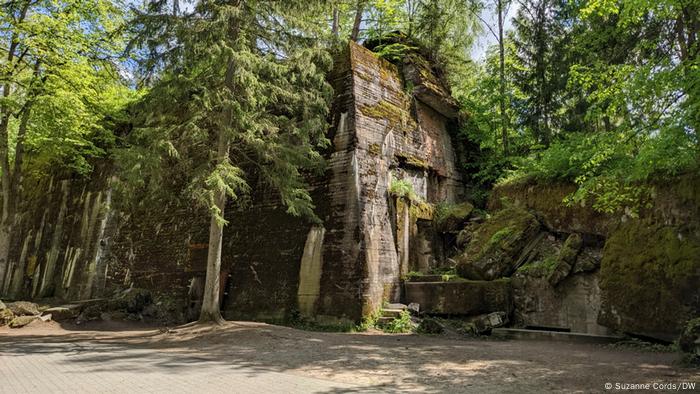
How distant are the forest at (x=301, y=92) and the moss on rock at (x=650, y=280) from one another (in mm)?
659

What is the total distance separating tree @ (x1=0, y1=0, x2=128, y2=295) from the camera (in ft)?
47.0

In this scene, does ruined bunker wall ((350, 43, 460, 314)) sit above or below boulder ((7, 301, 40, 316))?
above

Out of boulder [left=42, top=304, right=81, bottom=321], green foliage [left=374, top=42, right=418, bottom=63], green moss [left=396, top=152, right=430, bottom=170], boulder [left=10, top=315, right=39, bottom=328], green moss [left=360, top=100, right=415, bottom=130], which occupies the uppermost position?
green foliage [left=374, top=42, right=418, bottom=63]

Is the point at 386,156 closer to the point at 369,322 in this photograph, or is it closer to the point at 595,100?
the point at 369,322

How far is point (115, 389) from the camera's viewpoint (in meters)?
5.13

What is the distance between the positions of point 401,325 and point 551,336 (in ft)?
10.7

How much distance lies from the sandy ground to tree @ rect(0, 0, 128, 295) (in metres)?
6.54

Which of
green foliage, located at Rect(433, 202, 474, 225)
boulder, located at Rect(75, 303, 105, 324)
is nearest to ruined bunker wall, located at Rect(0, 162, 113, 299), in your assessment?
boulder, located at Rect(75, 303, 105, 324)

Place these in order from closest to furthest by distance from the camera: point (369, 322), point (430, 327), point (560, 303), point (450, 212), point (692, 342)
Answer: point (692, 342) < point (560, 303) < point (430, 327) < point (369, 322) < point (450, 212)

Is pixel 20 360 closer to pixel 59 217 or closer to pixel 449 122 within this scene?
pixel 449 122

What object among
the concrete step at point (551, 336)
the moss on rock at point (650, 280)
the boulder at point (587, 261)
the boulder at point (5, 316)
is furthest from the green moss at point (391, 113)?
the boulder at point (5, 316)

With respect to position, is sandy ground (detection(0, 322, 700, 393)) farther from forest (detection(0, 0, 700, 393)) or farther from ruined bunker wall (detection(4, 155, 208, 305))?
ruined bunker wall (detection(4, 155, 208, 305))

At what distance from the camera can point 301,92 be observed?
476 inches

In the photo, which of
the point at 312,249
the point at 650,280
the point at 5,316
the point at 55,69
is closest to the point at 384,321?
the point at 312,249
